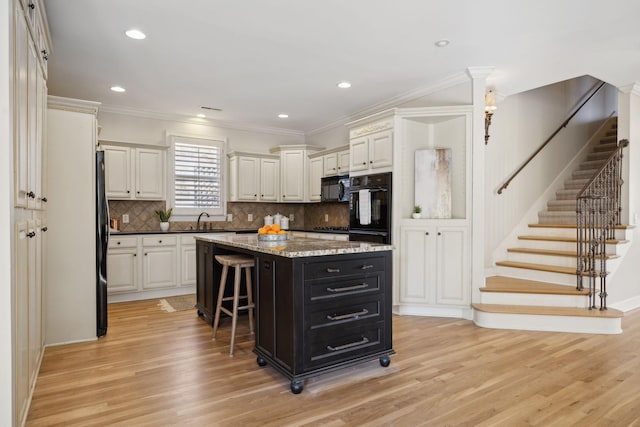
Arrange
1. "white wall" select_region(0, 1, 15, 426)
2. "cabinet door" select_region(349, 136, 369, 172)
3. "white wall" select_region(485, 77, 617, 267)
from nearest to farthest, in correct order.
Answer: "white wall" select_region(0, 1, 15, 426) → "cabinet door" select_region(349, 136, 369, 172) → "white wall" select_region(485, 77, 617, 267)

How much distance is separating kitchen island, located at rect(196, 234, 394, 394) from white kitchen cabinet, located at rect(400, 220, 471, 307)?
1.58 meters

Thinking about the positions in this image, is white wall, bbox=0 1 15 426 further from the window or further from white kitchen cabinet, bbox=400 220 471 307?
the window

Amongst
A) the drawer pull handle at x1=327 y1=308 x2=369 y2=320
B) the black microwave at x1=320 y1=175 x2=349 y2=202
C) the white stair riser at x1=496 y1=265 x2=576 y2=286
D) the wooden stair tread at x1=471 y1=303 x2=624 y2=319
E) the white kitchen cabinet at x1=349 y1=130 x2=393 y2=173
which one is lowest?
the wooden stair tread at x1=471 y1=303 x2=624 y2=319

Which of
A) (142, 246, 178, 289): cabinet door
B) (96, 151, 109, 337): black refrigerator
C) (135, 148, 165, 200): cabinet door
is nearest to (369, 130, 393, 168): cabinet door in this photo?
(96, 151, 109, 337): black refrigerator

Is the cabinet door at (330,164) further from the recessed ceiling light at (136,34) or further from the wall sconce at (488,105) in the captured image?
the recessed ceiling light at (136,34)

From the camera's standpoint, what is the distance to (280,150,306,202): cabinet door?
255 inches

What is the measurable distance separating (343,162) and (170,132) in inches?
105

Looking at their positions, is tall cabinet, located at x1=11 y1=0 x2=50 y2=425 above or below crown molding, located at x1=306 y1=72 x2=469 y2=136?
below

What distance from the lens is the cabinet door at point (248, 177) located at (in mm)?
6203

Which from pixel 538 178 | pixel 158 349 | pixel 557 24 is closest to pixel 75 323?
pixel 158 349

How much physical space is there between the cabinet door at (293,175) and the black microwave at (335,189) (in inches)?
19.3

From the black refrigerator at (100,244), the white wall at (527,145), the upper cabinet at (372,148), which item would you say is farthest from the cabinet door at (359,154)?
the black refrigerator at (100,244)

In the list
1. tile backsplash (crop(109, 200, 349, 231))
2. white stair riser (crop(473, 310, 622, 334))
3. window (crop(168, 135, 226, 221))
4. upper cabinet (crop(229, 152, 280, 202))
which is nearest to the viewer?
white stair riser (crop(473, 310, 622, 334))

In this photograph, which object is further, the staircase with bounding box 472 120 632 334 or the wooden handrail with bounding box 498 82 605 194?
the wooden handrail with bounding box 498 82 605 194
